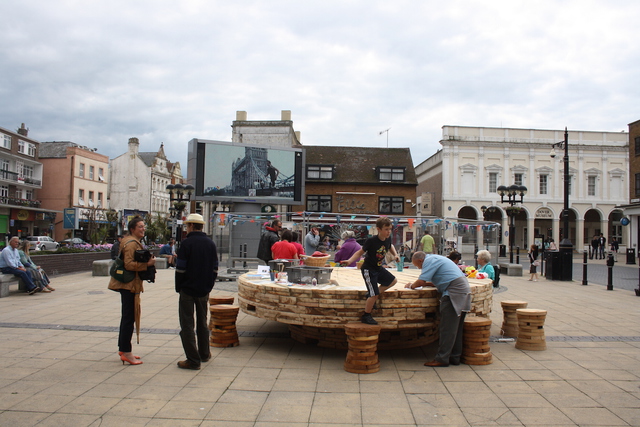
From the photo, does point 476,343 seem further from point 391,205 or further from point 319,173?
point 319,173

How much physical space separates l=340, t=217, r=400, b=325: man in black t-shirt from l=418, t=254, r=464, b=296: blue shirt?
0.52m

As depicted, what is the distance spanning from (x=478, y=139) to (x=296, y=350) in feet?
132

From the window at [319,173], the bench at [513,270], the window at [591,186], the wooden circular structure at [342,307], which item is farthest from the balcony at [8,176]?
the window at [591,186]

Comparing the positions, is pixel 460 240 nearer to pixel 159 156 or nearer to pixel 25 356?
pixel 25 356

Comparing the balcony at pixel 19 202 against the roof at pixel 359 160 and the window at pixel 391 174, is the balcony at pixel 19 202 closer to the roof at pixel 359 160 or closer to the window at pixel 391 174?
the roof at pixel 359 160

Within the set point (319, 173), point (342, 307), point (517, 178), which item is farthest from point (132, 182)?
point (342, 307)

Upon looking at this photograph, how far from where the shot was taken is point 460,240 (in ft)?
55.0

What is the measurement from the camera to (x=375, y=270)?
5.41 m

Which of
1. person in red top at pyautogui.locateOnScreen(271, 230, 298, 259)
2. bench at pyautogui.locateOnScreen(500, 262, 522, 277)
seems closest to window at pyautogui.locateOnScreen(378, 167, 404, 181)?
bench at pyautogui.locateOnScreen(500, 262, 522, 277)

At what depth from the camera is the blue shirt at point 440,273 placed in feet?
18.4

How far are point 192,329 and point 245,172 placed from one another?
24205 millimetres

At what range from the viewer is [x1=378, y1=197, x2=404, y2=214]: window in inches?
1603

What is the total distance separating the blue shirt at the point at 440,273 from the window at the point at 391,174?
35.6 meters

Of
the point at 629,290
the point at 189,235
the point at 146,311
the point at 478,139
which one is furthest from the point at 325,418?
the point at 478,139
